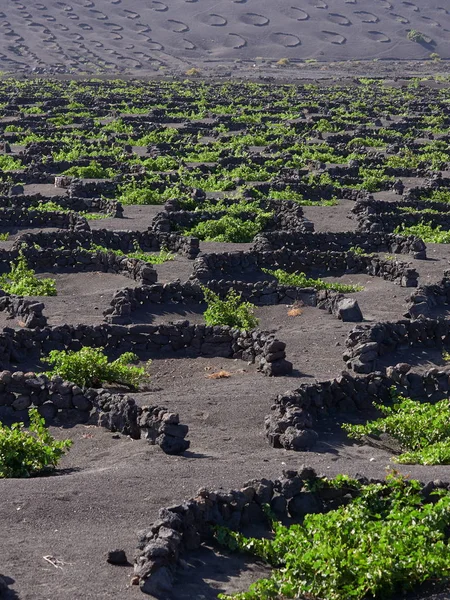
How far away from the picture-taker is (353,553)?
7832 millimetres

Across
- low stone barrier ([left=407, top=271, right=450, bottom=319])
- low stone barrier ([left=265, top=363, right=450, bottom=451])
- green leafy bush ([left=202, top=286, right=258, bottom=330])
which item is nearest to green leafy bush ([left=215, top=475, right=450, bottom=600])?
low stone barrier ([left=265, top=363, right=450, bottom=451])

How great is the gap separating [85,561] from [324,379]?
6.91m

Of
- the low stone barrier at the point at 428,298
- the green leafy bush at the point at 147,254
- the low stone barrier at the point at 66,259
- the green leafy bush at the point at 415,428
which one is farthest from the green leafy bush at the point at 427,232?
the green leafy bush at the point at 415,428

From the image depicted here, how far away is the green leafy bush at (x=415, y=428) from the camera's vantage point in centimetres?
1201

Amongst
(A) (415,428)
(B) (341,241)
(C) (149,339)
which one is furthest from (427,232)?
(A) (415,428)

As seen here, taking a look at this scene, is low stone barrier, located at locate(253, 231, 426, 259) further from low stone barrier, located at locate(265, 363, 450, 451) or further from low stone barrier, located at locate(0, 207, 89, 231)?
low stone barrier, located at locate(265, 363, 450, 451)

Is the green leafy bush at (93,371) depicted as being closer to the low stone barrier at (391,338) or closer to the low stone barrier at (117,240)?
the low stone barrier at (391,338)

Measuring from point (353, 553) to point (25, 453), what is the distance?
4.15m

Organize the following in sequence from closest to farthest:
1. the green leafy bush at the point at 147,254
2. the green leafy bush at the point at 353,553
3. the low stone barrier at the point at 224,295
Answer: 1. the green leafy bush at the point at 353,553
2. the low stone barrier at the point at 224,295
3. the green leafy bush at the point at 147,254

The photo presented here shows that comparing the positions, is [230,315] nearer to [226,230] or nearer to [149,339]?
[149,339]

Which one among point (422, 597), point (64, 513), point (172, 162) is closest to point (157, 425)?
point (64, 513)

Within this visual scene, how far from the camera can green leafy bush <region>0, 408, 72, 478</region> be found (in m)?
10.6

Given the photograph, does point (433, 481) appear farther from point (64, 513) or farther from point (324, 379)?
point (324, 379)

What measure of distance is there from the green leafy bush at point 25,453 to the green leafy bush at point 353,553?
100 inches
